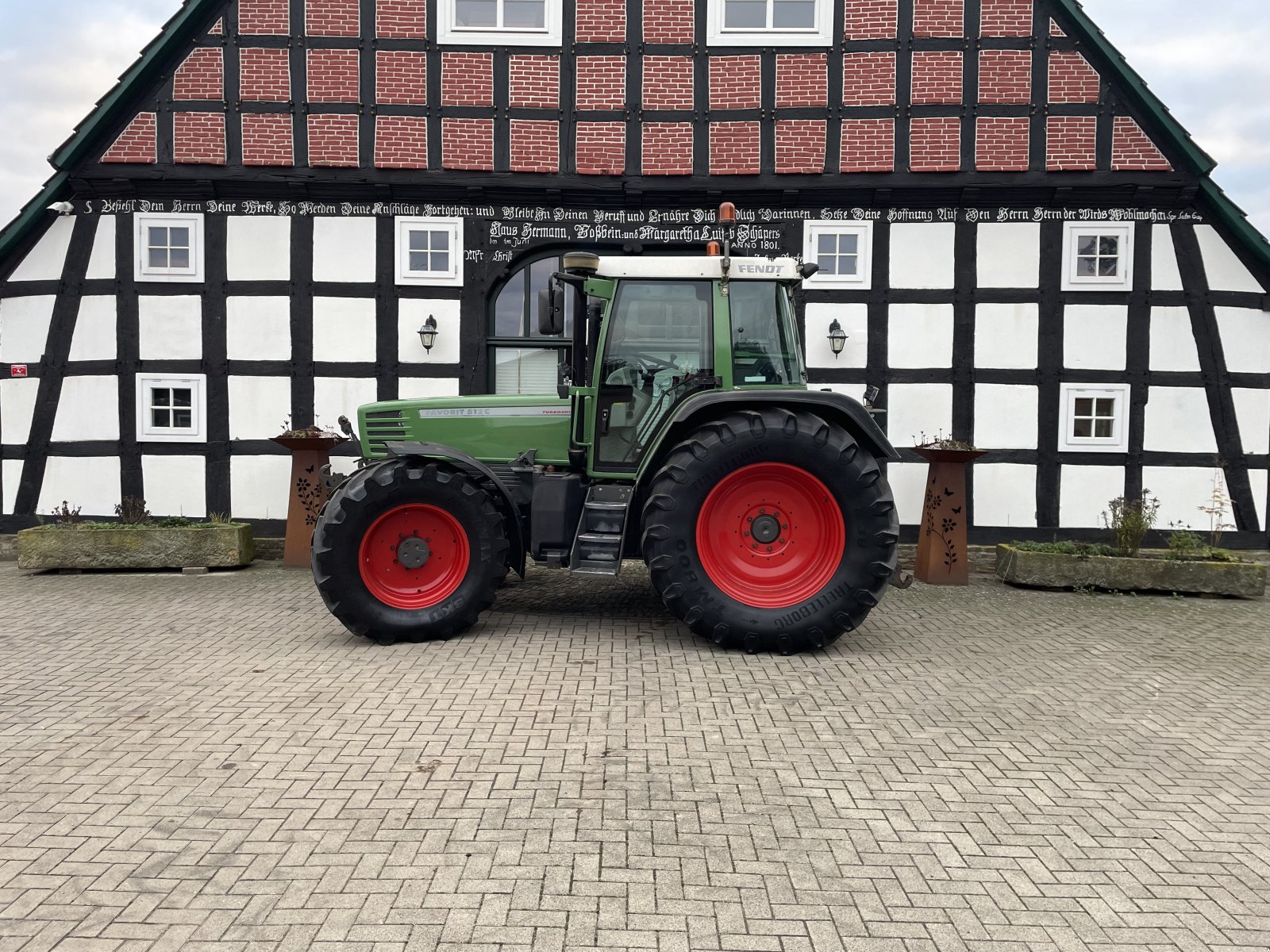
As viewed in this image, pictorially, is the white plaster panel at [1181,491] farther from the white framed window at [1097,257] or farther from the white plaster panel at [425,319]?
the white plaster panel at [425,319]

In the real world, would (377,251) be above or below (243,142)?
below

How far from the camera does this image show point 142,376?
897cm

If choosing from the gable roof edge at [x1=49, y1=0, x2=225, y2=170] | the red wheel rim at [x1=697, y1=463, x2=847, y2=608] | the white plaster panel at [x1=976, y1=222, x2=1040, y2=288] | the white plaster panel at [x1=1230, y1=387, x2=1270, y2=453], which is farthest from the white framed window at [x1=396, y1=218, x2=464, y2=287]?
the white plaster panel at [x1=1230, y1=387, x2=1270, y2=453]

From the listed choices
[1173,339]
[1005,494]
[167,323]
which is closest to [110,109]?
[167,323]

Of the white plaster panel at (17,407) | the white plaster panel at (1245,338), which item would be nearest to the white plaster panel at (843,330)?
the white plaster panel at (1245,338)

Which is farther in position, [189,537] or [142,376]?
[142,376]

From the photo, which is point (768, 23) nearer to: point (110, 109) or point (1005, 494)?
point (1005, 494)

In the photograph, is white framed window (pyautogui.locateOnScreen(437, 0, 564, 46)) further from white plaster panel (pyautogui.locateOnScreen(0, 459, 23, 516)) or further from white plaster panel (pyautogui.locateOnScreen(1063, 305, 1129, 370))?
white plaster panel (pyautogui.locateOnScreen(0, 459, 23, 516))

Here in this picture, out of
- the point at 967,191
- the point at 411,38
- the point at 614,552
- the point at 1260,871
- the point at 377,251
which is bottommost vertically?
the point at 1260,871

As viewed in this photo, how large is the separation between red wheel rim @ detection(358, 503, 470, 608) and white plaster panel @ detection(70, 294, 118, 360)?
5.60 m

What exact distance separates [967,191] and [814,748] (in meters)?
7.13

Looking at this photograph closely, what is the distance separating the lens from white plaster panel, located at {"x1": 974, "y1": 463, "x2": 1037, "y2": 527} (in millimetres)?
8883

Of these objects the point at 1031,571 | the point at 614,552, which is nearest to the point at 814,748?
the point at 614,552

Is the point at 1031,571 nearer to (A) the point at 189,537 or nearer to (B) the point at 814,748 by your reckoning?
(B) the point at 814,748
